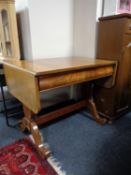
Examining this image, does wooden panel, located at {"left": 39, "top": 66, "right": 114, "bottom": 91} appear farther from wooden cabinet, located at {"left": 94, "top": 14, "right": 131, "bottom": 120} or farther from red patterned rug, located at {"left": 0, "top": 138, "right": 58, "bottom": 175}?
red patterned rug, located at {"left": 0, "top": 138, "right": 58, "bottom": 175}

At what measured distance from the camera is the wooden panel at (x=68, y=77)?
1.01 m

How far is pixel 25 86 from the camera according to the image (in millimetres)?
1089

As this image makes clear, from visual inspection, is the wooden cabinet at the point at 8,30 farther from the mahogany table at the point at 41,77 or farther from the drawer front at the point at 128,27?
the drawer front at the point at 128,27

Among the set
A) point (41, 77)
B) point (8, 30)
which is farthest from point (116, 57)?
point (8, 30)

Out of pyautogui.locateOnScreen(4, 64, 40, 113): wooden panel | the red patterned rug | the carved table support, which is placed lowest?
the red patterned rug

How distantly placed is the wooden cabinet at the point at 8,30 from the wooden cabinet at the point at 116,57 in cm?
96

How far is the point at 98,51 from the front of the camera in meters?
1.72

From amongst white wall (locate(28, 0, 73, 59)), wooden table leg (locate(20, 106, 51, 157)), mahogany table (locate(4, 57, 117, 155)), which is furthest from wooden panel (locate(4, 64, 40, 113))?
white wall (locate(28, 0, 73, 59))

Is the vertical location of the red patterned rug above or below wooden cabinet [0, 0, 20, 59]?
below

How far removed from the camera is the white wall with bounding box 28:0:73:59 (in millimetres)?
1589

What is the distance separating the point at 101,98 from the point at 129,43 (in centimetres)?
71

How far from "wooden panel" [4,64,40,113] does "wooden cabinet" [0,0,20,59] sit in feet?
1.38

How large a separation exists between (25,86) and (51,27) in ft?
3.18

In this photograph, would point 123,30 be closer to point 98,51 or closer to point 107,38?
point 107,38
